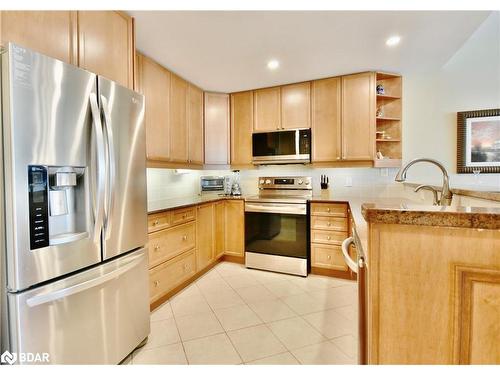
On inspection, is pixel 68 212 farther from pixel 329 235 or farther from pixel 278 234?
pixel 329 235

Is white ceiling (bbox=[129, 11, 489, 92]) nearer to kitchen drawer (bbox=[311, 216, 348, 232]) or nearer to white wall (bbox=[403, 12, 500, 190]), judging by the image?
white wall (bbox=[403, 12, 500, 190])

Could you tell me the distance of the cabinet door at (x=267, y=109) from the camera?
10.4 ft

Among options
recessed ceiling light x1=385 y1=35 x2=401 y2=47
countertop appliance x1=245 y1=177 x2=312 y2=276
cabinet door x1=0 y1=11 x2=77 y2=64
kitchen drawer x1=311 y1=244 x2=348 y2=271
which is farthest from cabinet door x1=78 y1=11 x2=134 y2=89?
kitchen drawer x1=311 y1=244 x2=348 y2=271

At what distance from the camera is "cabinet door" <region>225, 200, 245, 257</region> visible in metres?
3.13

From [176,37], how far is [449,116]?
2.92 meters

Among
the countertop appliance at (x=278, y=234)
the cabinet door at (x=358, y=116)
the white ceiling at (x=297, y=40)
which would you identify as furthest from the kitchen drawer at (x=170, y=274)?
the cabinet door at (x=358, y=116)

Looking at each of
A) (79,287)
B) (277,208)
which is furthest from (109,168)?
(277,208)

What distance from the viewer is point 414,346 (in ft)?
2.20

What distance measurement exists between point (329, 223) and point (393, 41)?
5.86 feet

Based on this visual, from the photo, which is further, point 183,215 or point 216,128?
point 216,128

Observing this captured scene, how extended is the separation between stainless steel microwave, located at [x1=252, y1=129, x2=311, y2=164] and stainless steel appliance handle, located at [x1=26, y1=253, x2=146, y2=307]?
6.81ft

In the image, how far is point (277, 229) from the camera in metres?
2.91

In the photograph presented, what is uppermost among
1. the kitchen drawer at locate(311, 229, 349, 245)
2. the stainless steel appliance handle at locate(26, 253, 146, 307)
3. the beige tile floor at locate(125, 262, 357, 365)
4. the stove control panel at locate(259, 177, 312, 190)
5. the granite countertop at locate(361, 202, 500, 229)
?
the stove control panel at locate(259, 177, 312, 190)

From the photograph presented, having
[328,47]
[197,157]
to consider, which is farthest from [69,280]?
[328,47]
